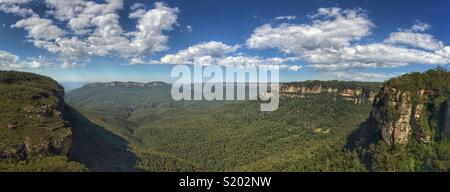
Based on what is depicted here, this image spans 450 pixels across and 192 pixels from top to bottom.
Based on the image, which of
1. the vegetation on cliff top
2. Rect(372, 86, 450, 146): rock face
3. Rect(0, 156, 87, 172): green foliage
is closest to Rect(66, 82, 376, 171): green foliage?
Rect(372, 86, 450, 146): rock face

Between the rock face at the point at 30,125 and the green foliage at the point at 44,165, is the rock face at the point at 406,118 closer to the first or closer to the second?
the green foliage at the point at 44,165

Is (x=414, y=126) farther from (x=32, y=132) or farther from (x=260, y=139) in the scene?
(x=260, y=139)

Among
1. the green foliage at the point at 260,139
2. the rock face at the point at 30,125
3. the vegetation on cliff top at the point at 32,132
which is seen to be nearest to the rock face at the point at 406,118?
the green foliage at the point at 260,139

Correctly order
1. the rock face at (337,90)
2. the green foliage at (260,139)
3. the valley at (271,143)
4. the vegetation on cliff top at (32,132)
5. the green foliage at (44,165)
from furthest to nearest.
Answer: the rock face at (337,90), the green foliage at (260,139), the valley at (271,143), the vegetation on cliff top at (32,132), the green foliage at (44,165)

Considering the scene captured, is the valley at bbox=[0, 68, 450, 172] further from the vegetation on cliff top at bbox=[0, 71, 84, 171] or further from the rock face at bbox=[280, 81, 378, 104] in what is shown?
the rock face at bbox=[280, 81, 378, 104]

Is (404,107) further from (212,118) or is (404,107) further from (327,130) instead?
(212,118)

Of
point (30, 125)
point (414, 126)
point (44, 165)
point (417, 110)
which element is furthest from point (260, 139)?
point (44, 165)
